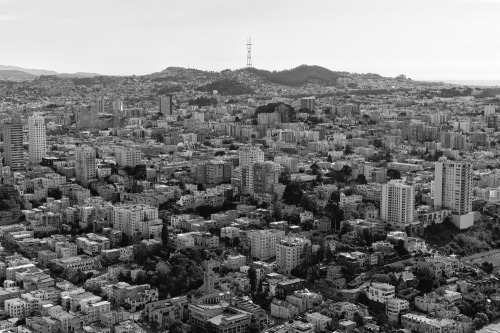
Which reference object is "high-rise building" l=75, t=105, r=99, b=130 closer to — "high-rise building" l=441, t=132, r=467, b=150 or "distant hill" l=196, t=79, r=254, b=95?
"distant hill" l=196, t=79, r=254, b=95

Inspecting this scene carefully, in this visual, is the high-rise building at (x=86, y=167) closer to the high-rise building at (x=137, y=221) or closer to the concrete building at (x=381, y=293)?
the high-rise building at (x=137, y=221)

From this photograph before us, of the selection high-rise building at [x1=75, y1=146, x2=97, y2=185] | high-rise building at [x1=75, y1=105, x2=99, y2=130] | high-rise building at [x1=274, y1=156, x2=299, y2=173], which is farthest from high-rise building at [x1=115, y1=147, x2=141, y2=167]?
high-rise building at [x1=75, y1=105, x2=99, y2=130]

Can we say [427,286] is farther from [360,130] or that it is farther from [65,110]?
[65,110]

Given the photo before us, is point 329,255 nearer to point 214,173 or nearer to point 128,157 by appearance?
point 214,173

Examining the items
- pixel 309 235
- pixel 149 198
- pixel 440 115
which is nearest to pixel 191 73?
pixel 440 115

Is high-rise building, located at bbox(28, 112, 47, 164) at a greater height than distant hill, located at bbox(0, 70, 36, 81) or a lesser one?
lesser

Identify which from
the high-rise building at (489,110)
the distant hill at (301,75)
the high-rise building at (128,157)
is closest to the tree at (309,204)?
the high-rise building at (128,157)

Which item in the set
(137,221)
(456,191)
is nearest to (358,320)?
(137,221)
